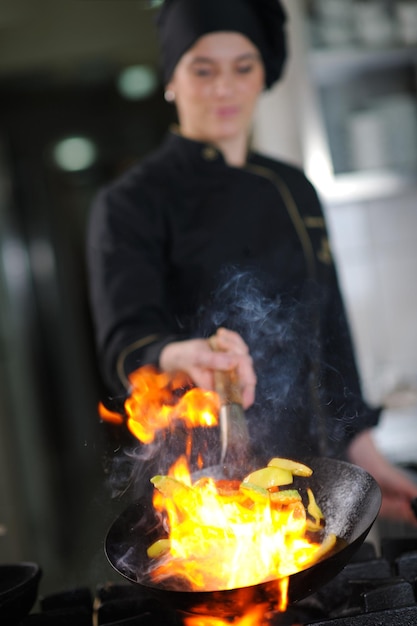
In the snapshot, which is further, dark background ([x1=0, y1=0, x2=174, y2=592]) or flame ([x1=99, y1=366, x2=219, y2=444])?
dark background ([x1=0, y1=0, x2=174, y2=592])

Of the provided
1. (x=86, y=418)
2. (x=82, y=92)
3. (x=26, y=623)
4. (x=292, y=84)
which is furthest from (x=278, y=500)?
(x=82, y=92)

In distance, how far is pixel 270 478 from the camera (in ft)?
2.95

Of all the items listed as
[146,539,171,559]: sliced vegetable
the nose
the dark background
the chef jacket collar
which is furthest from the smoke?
the dark background

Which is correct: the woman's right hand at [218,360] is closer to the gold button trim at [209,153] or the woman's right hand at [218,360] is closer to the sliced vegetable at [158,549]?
the sliced vegetable at [158,549]

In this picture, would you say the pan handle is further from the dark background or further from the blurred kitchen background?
the dark background

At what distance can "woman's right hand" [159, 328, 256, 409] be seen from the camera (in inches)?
40.4

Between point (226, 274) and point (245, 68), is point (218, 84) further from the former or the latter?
point (226, 274)

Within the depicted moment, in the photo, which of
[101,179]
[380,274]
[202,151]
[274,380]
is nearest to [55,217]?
[101,179]

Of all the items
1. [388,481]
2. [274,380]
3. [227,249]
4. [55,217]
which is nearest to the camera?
[274,380]

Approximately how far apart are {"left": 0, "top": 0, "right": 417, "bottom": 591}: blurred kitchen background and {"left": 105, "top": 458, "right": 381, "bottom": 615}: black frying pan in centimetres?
127

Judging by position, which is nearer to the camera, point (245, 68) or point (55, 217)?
point (245, 68)

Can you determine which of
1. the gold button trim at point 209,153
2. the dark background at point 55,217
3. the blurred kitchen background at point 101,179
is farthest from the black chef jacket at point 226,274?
the dark background at point 55,217

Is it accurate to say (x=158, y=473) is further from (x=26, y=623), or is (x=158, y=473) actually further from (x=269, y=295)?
(x=269, y=295)

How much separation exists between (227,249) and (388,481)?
A: 619mm
